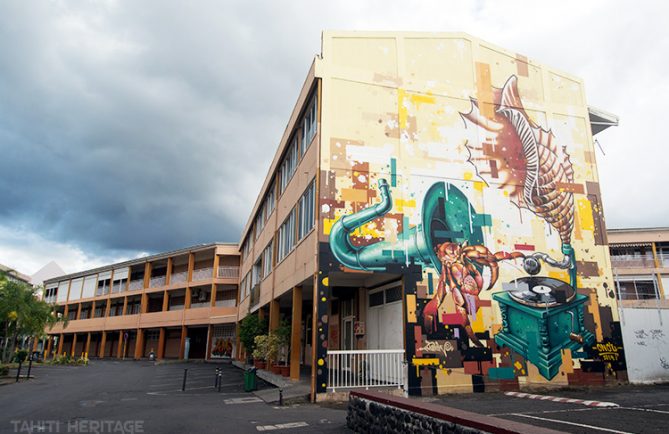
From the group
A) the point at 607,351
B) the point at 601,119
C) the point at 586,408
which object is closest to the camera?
the point at 586,408

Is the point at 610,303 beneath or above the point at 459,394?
above

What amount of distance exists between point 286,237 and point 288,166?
348 centimetres

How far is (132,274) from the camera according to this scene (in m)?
48.2

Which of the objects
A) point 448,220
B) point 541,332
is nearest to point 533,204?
point 448,220

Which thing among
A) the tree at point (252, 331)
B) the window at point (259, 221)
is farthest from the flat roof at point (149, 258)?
the tree at point (252, 331)

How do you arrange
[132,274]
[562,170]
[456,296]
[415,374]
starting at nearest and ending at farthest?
[415,374], [456,296], [562,170], [132,274]

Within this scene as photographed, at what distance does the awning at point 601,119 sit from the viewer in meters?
19.4

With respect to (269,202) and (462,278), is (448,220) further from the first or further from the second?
(269,202)

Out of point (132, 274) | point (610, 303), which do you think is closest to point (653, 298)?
point (610, 303)

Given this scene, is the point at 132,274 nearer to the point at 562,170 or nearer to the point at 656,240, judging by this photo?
the point at 562,170

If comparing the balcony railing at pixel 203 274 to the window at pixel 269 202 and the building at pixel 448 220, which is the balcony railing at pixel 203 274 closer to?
the window at pixel 269 202

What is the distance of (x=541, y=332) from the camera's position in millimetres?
15500

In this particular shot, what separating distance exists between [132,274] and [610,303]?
44.5 meters

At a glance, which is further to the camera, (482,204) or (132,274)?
(132,274)
